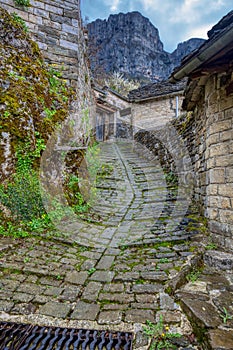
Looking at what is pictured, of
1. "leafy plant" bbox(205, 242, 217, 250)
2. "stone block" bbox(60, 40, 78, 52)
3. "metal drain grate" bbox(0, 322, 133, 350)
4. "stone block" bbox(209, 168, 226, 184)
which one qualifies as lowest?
"metal drain grate" bbox(0, 322, 133, 350)

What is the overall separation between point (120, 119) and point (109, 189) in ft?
32.1

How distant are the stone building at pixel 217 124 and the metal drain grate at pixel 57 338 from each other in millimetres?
1880

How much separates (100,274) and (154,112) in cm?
1285

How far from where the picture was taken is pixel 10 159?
3400 millimetres

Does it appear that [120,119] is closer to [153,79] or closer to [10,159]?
[10,159]

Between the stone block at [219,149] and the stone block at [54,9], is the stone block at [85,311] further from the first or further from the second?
the stone block at [54,9]

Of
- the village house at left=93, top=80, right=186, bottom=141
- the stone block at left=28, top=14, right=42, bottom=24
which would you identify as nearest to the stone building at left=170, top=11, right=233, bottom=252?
the stone block at left=28, top=14, right=42, bottom=24

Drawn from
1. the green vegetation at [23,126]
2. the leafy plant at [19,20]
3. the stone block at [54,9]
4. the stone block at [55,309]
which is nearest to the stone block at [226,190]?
the stone block at [55,309]

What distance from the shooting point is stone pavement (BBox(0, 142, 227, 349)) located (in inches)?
68.3

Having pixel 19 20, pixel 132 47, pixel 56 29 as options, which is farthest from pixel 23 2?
pixel 132 47

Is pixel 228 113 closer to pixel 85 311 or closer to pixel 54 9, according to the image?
pixel 85 311

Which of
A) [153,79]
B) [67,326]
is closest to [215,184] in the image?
[67,326]

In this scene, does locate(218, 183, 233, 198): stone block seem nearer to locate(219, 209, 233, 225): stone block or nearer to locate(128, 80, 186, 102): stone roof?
locate(219, 209, 233, 225): stone block

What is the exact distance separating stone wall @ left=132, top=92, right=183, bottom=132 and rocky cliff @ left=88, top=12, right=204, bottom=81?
645 inches
